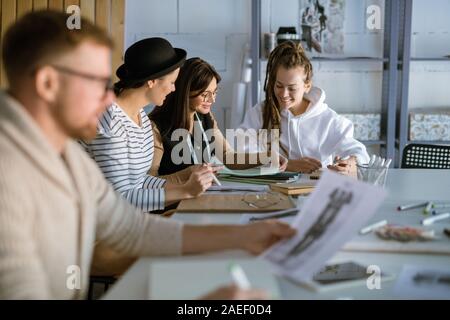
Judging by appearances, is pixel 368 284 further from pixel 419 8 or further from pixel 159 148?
pixel 419 8

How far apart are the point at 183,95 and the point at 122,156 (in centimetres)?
69

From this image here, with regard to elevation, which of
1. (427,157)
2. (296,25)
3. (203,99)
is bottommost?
(427,157)

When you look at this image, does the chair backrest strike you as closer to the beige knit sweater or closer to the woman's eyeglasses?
the woman's eyeglasses

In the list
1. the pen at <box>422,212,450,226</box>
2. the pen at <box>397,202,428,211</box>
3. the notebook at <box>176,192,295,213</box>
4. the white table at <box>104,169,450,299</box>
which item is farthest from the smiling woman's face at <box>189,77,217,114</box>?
the pen at <box>422,212,450,226</box>

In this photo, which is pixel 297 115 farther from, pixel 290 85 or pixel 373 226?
pixel 373 226

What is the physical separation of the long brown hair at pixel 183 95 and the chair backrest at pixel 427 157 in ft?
3.28

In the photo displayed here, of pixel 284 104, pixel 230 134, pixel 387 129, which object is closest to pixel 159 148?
pixel 284 104

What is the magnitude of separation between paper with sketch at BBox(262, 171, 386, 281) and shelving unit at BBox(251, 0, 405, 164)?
116 inches

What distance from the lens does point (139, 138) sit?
238 cm

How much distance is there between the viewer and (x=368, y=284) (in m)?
1.18

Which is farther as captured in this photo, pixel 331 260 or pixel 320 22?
pixel 320 22


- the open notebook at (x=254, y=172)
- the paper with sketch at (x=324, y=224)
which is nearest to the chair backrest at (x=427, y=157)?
the open notebook at (x=254, y=172)

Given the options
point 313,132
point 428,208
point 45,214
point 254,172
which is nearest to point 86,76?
point 45,214

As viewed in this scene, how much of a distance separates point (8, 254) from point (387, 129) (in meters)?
3.58
